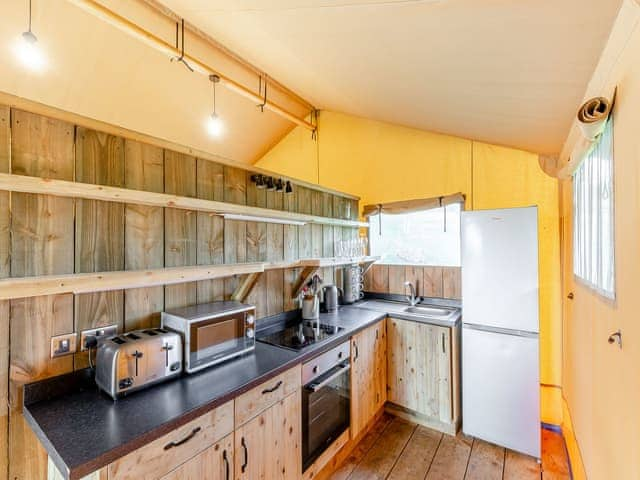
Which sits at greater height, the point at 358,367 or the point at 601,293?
the point at 601,293

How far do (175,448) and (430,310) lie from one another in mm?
2451

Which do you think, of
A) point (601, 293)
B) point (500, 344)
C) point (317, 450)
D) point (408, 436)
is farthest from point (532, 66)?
point (408, 436)

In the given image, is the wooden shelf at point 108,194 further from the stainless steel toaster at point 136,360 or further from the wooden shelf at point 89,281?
the stainless steel toaster at point 136,360

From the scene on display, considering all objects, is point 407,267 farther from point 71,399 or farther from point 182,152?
point 71,399

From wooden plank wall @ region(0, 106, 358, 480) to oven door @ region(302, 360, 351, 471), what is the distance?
0.84 m

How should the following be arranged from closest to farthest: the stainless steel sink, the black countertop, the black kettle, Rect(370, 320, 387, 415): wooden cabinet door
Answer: the black countertop, Rect(370, 320, 387, 415): wooden cabinet door, the stainless steel sink, the black kettle

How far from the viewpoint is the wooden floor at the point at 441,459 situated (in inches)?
80.3

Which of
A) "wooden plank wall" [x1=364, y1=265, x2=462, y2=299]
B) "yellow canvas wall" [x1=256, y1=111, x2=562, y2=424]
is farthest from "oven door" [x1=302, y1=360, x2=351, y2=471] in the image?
"yellow canvas wall" [x1=256, y1=111, x2=562, y2=424]

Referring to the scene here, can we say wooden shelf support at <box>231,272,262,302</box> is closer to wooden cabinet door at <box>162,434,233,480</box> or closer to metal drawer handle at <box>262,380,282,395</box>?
metal drawer handle at <box>262,380,282,395</box>

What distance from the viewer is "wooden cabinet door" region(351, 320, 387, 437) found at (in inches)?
88.4

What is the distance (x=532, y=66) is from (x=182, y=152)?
1755 millimetres

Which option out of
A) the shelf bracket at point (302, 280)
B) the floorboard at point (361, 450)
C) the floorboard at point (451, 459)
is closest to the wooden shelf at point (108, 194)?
the shelf bracket at point (302, 280)

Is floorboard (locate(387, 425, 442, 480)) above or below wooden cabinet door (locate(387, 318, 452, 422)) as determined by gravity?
below

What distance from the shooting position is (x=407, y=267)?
3.20m
